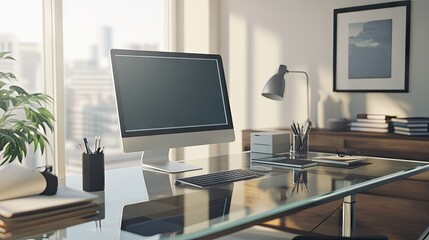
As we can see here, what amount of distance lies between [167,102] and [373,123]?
1971 mm

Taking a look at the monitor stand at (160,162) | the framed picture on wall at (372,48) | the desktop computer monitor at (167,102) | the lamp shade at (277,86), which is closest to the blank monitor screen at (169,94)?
the desktop computer monitor at (167,102)

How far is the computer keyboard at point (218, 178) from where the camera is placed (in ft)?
5.79

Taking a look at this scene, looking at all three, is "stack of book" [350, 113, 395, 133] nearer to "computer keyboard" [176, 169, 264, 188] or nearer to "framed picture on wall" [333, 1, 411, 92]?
"framed picture on wall" [333, 1, 411, 92]

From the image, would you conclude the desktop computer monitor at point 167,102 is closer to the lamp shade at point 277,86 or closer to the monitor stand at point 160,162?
the monitor stand at point 160,162

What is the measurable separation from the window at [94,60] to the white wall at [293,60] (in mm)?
828

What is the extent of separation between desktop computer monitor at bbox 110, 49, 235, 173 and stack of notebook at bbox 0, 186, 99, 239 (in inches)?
21.0

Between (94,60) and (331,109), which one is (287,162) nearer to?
(331,109)

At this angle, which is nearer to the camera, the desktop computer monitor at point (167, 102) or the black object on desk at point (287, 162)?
the desktop computer monitor at point (167, 102)

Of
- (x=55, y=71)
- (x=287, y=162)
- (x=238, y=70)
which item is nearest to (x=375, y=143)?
(x=287, y=162)

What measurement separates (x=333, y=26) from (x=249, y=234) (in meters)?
2.01

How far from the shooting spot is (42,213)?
125 cm

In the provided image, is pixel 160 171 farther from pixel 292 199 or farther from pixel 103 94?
pixel 103 94

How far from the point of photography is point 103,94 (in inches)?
167

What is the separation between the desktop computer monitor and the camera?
193 centimetres
